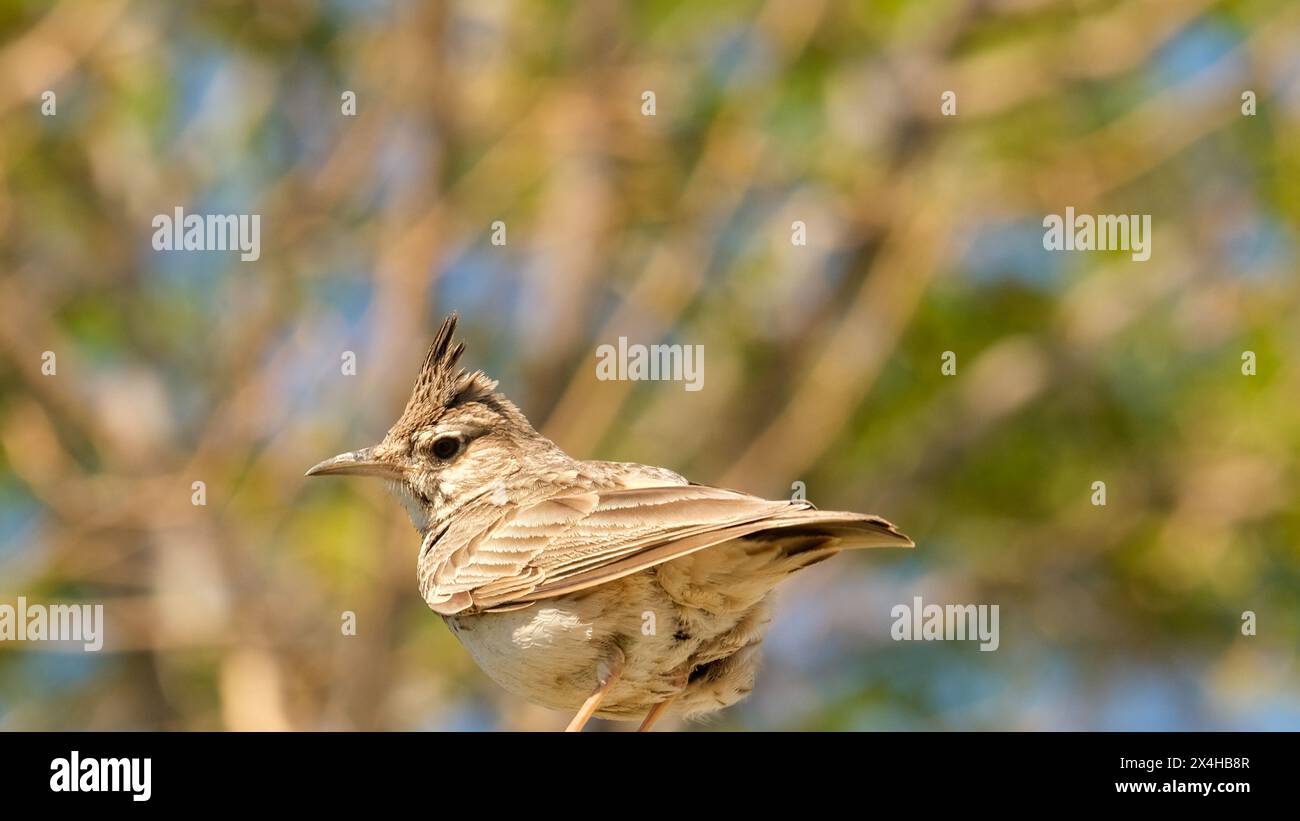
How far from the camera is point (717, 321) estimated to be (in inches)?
551

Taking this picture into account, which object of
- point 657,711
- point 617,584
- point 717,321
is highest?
point 717,321

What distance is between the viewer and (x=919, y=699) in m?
14.3

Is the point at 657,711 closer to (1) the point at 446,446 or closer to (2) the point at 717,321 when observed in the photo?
(1) the point at 446,446

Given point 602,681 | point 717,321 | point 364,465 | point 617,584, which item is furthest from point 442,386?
point 717,321

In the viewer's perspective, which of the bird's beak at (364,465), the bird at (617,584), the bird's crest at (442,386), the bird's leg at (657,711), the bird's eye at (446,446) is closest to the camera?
the bird at (617,584)

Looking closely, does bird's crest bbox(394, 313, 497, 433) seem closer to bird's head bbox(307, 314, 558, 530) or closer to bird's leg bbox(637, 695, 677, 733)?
bird's head bbox(307, 314, 558, 530)

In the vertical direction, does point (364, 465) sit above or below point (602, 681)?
above

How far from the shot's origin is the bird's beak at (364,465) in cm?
479

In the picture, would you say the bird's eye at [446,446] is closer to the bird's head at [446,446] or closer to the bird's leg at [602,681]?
the bird's head at [446,446]

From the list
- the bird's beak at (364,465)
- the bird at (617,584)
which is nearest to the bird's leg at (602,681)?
the bird at (617,584)

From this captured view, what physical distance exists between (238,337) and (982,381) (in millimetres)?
6640

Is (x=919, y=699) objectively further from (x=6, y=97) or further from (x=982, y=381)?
(x=6, y=97)

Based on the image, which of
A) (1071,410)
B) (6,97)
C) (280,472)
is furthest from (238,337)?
(1071,410)

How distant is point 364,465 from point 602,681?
124cm
